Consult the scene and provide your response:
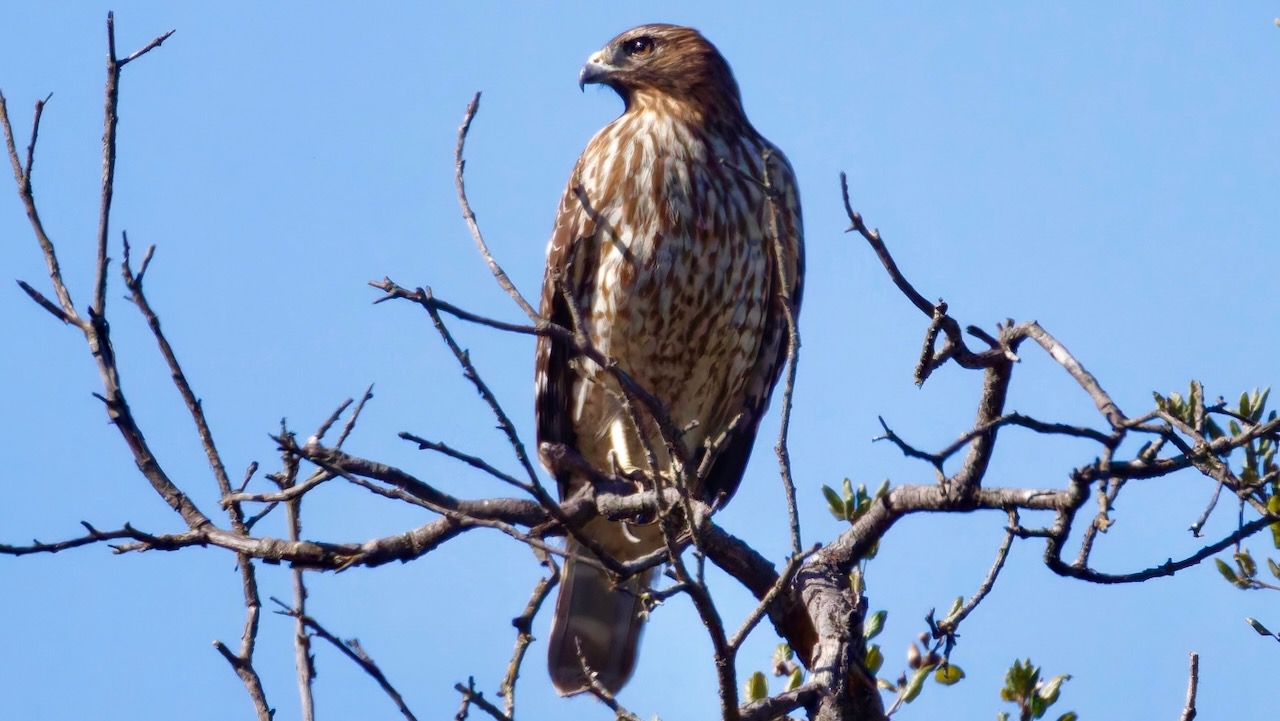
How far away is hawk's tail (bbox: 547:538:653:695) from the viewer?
16.3ft

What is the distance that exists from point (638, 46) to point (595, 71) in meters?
0.22

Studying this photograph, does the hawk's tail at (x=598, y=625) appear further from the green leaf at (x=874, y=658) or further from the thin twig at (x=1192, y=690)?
the thin twig at (x=1192, y=690)

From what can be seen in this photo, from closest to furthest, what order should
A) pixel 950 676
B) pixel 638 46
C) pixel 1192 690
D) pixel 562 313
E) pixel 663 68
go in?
pixel 1192 690 → pixel 950 676 → pixel 562 313 → pixel 663 68 → pixel 638 46

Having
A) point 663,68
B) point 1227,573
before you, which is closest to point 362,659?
point 1227,573

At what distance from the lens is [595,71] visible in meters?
5.69

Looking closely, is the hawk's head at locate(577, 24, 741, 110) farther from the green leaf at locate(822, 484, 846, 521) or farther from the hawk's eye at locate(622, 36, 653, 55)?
the green leaf at locate(822, 484, 846, 521)

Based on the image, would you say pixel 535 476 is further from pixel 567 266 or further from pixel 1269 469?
pixel 567 266

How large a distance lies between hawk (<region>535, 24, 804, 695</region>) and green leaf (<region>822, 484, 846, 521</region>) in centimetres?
117

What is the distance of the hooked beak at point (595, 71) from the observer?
568 cm

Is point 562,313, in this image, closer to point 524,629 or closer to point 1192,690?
point 524,629

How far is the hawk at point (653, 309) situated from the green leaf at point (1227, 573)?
5.89ft

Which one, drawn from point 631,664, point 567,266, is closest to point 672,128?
point 567,266

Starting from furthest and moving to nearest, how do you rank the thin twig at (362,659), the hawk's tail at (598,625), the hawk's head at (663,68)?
the hawk's head at (663,68), the hawk's tail at (598,625), the thin twig at (362,659)

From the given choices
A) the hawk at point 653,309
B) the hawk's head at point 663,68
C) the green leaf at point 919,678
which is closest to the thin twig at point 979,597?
the green leaf at point 919,678
